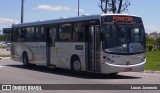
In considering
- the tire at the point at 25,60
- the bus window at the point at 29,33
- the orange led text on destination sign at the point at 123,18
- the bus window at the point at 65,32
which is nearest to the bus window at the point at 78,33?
the bus window at the point at 65,32

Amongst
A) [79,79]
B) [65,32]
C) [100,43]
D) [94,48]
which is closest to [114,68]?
[100,43]

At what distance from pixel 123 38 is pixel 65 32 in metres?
4.04

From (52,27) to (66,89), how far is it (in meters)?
9.60

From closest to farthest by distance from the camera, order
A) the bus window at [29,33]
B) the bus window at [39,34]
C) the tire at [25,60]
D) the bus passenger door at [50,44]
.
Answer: the bus passenger door at [50,44]
the bus window at [39,34]
the bus window at [29,33]
the tire at [25,60]

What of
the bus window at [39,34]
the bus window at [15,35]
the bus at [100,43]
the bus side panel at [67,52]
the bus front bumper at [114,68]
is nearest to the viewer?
the bus front bumper at [114,68]

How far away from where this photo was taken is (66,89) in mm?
14781

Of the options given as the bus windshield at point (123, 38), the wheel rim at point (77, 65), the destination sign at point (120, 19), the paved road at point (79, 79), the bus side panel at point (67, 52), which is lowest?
the paved road at point (79, 79)

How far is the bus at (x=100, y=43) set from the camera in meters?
19.2

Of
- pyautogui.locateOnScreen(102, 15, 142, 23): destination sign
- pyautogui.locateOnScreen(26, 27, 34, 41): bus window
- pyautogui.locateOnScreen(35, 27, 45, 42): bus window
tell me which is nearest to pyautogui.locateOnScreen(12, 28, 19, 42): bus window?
pyautogui.locateOnScreen(26, 27, 34, 41): bus window

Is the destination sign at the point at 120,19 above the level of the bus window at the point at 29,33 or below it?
above

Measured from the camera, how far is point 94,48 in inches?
784

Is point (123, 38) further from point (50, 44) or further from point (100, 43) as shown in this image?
point (50, 44)

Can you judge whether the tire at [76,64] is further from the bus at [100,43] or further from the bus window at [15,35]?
the bus window at [15,35]

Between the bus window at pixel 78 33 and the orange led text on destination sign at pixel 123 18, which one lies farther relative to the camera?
the bus window at pixel 78 33
